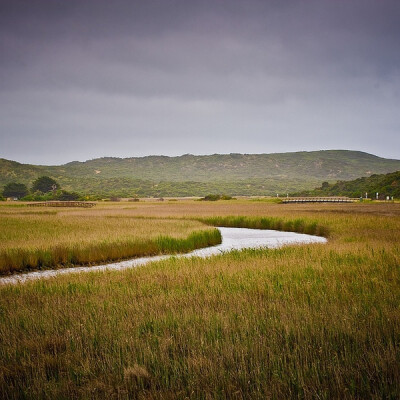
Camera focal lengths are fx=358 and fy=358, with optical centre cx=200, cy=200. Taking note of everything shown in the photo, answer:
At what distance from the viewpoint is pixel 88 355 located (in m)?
4.64

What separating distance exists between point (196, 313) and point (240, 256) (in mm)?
7572

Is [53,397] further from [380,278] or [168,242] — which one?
[168,242]

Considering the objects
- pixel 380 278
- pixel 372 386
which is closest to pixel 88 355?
pixel 372 386

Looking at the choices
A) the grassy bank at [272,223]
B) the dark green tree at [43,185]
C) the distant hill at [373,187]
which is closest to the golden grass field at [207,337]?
the grassy bank at [272,223]

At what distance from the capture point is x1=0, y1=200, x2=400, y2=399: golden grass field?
3.86 meters

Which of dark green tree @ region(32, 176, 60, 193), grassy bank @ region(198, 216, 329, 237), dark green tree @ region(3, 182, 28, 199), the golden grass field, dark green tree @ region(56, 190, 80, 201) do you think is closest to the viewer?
the golden grass field

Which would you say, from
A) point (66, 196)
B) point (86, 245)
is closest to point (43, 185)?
point (66, 196)

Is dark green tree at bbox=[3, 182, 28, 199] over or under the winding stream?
over

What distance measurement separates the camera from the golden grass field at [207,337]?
12.7ft

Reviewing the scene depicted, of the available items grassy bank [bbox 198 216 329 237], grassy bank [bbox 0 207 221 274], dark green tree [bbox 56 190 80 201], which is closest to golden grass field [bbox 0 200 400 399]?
grassy bank [bbox 0 207 221 274]

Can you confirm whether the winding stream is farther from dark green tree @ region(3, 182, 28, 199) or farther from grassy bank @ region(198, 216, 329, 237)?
dark green tree @ region(3, 182, 28, 199)

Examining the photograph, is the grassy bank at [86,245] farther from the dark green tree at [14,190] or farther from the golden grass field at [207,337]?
the dark green tree at [14,190]

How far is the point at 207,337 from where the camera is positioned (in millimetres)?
5152

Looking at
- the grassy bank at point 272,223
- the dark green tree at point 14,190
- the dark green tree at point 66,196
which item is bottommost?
the grassy bank at point 272,223
